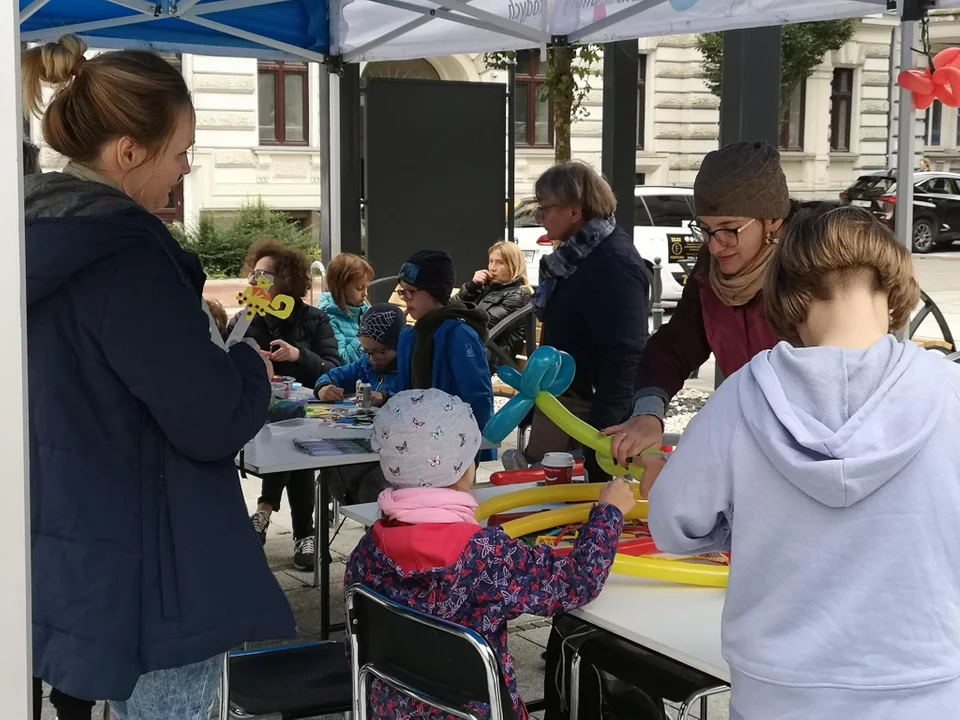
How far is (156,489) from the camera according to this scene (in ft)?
6.10

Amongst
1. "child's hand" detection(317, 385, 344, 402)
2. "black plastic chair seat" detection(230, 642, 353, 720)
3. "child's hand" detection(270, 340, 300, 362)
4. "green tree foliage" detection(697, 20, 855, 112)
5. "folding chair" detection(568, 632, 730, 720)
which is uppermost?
"green tree foliage" detection(697, 20, 855, 112)

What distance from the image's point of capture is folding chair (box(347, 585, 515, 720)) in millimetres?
2121

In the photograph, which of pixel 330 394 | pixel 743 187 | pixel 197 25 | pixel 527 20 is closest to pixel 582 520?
pixel 743 187

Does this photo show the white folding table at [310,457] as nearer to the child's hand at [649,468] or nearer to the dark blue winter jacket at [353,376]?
the dark blue winter jacket at [353,376]

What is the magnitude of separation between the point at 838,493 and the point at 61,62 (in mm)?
1349

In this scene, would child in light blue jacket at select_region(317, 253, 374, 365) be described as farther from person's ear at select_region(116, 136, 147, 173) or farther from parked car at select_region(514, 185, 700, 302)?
parked car at select_region(514, 185, 700, 302)

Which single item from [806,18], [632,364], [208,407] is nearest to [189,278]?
[208,407]

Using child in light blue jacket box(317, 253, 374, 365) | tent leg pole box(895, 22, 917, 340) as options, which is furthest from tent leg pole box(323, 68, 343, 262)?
tent leg pole box(895, 22, 917, 340)

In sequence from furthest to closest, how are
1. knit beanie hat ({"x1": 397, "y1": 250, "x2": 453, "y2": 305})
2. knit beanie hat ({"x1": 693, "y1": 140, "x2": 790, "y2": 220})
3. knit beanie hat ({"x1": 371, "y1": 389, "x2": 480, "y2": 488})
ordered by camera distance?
knit beanie hat ({"x1": 397, "y1": 250, "x2": 453, "y2": 305}), knit beanie hat ({"x1": 693, "y1": 140, "x2": 790, "y2": 220}), knit beanie hat ({"x1": 371, "y1": 389, "x2": 480, "y2": 488})

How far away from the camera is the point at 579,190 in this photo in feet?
13.1

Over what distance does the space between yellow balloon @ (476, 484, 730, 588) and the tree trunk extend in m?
8.67

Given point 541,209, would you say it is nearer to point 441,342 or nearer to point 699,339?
point 441,342

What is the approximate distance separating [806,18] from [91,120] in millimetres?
3206

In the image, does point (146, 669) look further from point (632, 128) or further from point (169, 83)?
point (632, 128)
